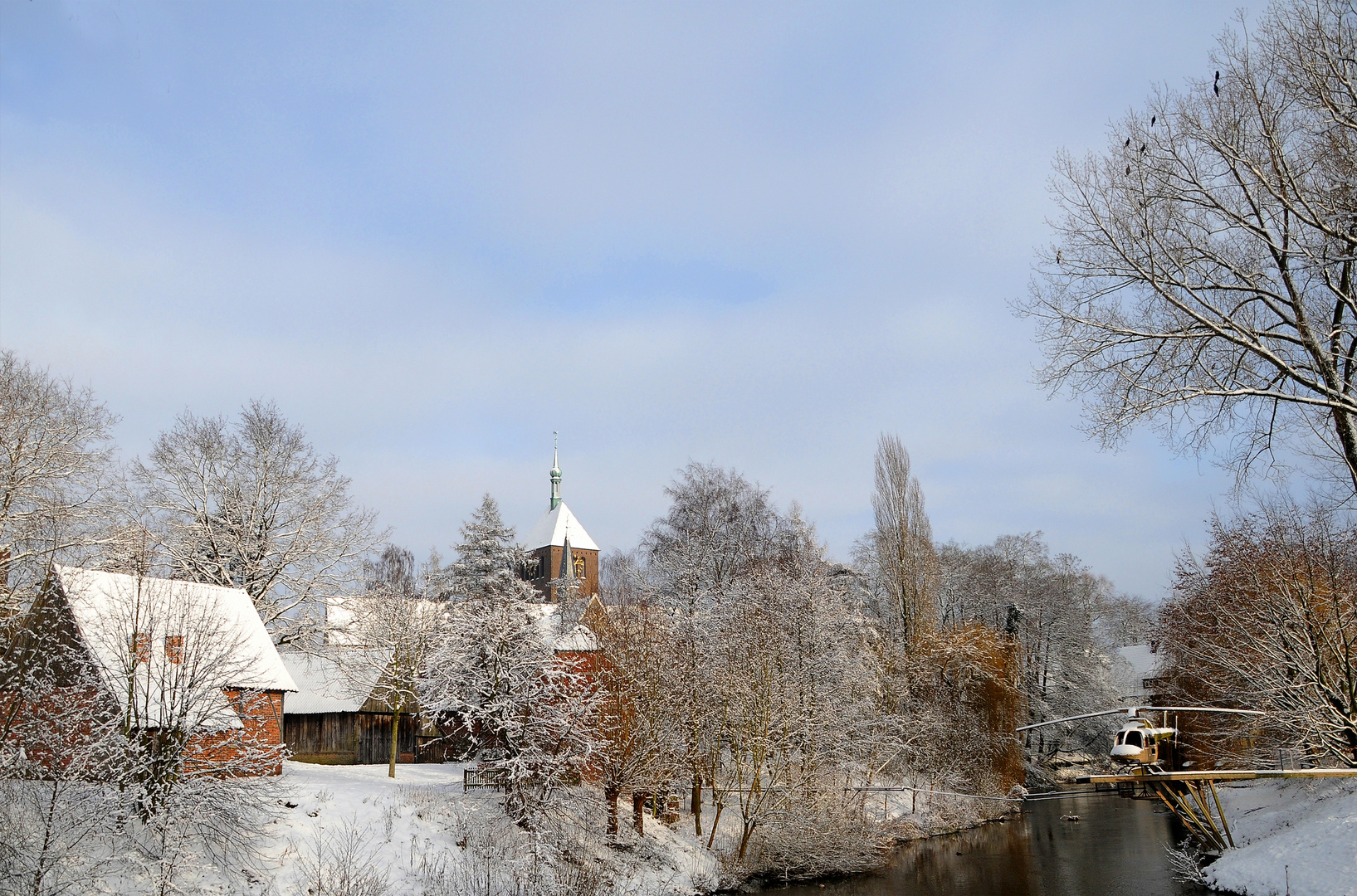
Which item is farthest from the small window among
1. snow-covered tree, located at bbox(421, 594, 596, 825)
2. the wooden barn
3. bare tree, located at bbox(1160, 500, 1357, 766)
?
bare tree, located at bbox(1160, 500, 1357, 766)

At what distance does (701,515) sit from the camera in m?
39.3

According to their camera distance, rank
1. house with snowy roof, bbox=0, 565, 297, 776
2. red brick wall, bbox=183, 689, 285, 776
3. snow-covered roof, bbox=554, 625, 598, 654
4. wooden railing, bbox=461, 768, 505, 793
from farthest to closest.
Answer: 1. snow-covered roof, bbox=554, 625, 598, 654
2. wooden railing, bbox=461, 768, 505, 793
3. red brick wall, bbox=183, 689, 285, 776
4. house with snowy roof, bbox=0, 565, 297, 776

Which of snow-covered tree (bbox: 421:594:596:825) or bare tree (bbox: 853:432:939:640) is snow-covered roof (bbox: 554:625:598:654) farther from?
bare tree (bbox: 853:432:939:640)

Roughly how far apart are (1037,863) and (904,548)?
15956mm

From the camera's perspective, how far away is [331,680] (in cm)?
3359

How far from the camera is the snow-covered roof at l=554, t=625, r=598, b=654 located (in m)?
25.6

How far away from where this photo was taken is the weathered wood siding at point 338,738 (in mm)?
33344

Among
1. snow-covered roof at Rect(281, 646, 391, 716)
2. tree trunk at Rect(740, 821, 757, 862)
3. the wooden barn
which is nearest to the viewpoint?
tree trunk at Rect(740, 821, 757, 862)

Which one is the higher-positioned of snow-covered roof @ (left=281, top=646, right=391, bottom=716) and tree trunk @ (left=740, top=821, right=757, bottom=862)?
snow-covered roof @ (left=281, top=646, right=391, bottom=716)

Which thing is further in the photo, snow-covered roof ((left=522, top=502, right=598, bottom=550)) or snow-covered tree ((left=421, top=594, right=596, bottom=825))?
snow-covered roof ((left=522, top=502, right=598, bottom=550))

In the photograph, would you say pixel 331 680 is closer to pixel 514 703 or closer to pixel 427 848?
pixel 427 848

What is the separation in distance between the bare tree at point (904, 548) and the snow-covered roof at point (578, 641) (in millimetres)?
16561

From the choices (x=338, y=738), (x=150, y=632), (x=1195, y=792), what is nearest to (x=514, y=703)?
(x=150, y=632)

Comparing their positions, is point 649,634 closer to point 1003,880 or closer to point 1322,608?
point 1003,880
